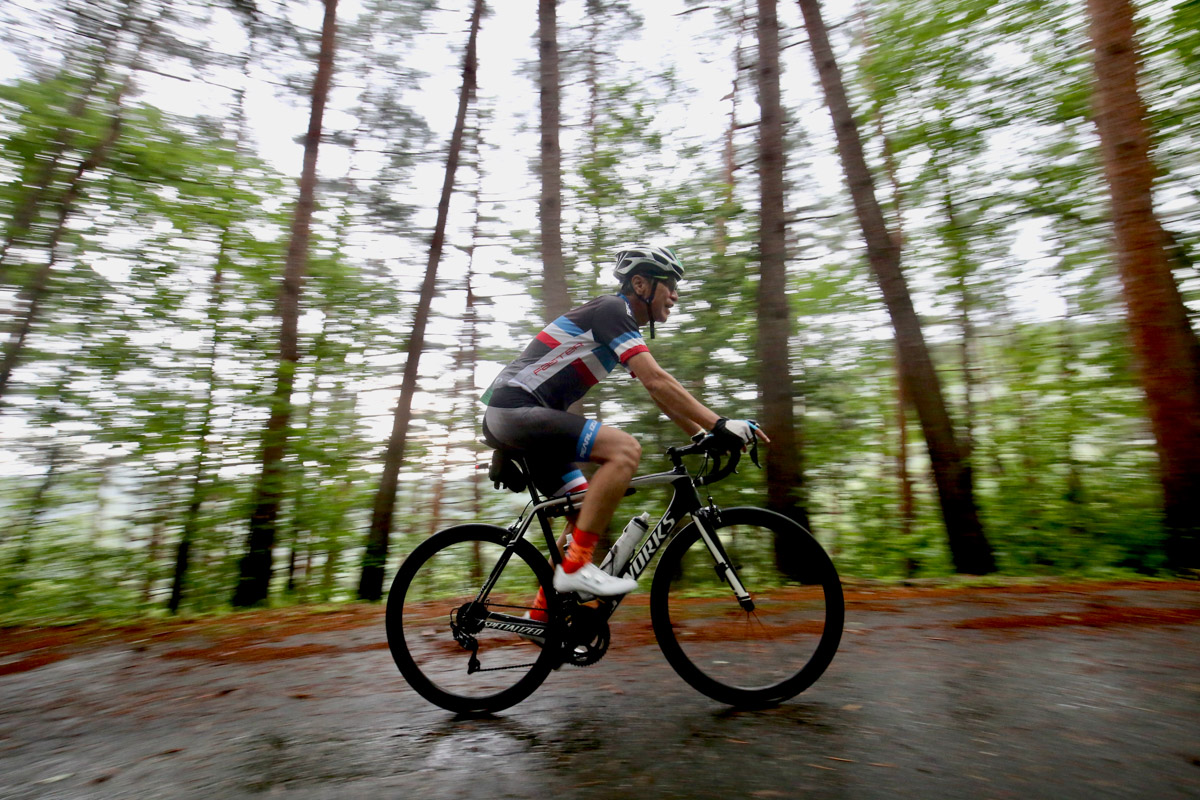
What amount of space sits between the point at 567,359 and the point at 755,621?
1464 millimetres

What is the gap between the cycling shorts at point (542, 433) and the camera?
3.13 metres

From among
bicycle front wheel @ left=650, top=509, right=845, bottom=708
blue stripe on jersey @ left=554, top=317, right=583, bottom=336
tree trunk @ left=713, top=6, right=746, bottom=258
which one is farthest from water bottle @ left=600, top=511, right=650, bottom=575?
tree trunk @ left=713, top=6, right=746, bottom=258

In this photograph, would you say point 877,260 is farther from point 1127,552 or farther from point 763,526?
point 763,526

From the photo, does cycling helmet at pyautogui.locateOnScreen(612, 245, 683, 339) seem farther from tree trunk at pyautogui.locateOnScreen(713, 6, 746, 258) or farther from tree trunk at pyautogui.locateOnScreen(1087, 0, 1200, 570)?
tree trunk at pyautogui.locateOnScreen(1087, 0, 1200, 570)

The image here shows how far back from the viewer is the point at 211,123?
9.20 m

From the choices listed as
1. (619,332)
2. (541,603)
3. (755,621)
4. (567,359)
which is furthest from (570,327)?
(755,621)

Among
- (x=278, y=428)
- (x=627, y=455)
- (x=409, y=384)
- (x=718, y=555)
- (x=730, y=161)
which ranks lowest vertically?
(x=718, y=555)

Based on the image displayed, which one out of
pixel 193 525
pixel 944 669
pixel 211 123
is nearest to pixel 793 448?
pixel 944 669

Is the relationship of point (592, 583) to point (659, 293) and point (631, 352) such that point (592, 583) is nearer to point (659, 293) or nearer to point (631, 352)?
point (631, 352)

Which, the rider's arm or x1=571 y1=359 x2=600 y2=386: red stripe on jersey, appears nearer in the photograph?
the rider's arm

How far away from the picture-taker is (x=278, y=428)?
826cm

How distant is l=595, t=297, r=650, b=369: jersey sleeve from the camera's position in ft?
10.3

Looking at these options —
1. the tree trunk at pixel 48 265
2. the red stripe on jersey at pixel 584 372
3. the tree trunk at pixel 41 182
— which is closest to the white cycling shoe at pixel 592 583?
the red stripe on jersey at pixel 584 372

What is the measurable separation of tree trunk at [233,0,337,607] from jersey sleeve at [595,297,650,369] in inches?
245
